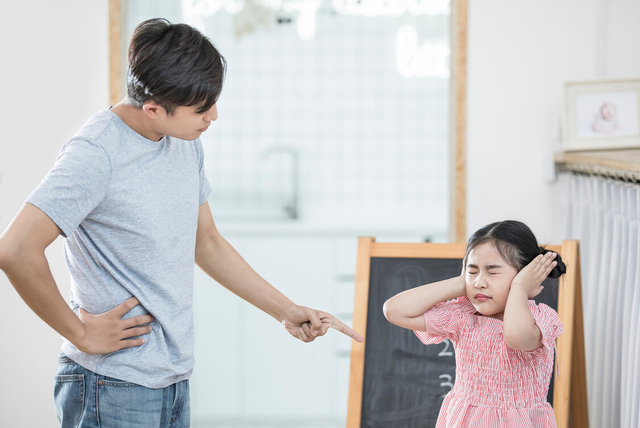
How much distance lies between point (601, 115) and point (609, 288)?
719 mm

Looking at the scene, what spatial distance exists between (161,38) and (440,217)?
2.21 meters

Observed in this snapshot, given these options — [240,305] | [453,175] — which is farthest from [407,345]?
[240,305]

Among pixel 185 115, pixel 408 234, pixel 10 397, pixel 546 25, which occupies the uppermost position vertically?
pixel 546 25

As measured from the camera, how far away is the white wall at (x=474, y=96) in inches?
94.5

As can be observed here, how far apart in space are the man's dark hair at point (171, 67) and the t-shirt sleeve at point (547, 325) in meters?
0.80

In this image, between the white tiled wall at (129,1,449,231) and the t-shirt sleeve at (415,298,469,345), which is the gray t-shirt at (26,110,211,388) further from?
the white tiled wall at (129,1,449,231)

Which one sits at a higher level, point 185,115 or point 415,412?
point 185,115

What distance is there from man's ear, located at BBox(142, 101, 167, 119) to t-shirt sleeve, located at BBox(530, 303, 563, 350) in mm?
851

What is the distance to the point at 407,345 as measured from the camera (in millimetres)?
1927

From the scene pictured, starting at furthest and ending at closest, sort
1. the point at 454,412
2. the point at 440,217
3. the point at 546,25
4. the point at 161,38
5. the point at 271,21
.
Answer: the point at 440,217 < the point at 271,21 < the point at 546,25 < the point at 454,412 < the point at 161,38

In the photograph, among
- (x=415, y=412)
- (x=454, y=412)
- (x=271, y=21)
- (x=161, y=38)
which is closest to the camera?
(x=161, y=38)

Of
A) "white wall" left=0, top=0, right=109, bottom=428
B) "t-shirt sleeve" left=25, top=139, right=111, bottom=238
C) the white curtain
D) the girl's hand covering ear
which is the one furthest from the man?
"white wall" left=0, top=0, right=109, bottom=428

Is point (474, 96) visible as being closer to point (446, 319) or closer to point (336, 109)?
point (336, 109)

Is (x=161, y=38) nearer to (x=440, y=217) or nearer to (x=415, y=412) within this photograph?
(x=415, y=412)
